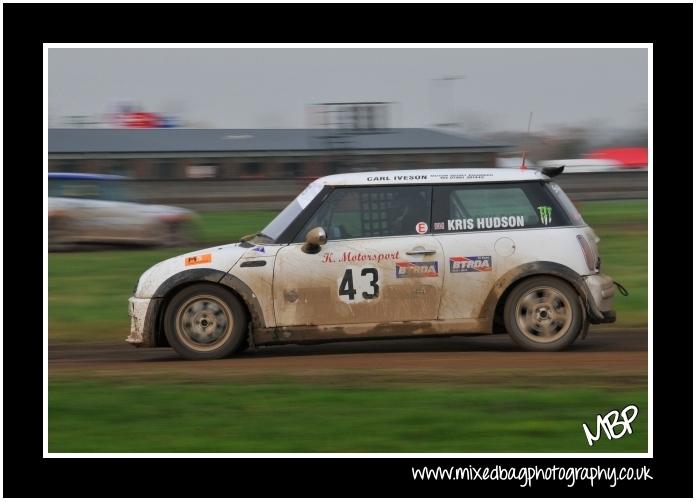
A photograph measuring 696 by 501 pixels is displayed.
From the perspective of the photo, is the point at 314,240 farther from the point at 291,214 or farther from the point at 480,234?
the point at 480,234

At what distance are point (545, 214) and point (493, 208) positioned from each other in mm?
480

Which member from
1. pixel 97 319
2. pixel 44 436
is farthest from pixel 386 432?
pixel 97 319

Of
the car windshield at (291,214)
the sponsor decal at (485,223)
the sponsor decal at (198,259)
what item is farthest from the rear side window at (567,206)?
the sponsor decal at (198,259)

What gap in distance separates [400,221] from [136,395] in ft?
9.79

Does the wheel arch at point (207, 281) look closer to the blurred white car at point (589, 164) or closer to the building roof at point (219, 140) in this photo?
the building roof at point (219, 140)

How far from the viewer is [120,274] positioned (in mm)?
17016

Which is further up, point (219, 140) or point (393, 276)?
point (219, 140)

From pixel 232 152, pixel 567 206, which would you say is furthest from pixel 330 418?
pixel 232 152

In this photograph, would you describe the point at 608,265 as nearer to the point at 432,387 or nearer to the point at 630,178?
the point at 432,387

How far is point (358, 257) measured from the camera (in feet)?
31.9

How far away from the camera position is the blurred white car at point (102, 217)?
19469 millimetres

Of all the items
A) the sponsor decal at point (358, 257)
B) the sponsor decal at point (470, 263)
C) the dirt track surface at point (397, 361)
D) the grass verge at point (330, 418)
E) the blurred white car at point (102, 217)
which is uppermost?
the blurred white car at point (102, 217)

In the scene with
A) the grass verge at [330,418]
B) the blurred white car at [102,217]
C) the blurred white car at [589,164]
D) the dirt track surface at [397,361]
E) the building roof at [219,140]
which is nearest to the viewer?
the grass verge at [330,418]

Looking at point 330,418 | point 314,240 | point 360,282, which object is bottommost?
point 330,418
